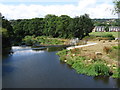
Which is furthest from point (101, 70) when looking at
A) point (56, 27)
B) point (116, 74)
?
point (56, 27)

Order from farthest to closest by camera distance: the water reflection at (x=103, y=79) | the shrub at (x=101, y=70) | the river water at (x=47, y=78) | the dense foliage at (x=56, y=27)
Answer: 1. the dense foliage at (x=56, y=27)
2. the shrub at (x=101, y=70)
3. the water reflection at (x=103, y=79)
4. the river water at (x=47, y=78)

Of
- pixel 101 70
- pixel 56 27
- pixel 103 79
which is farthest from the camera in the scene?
pixel 56 27

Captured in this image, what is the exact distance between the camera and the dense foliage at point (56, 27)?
172 feet

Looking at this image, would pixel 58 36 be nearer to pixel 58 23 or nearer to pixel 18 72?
pixel 58 23

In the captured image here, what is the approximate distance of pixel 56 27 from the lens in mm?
59625

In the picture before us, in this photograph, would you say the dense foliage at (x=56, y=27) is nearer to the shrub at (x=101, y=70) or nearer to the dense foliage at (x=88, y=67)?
the dense foliage at (x=88, y=67)

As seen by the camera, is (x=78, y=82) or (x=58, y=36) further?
(x=58, y=36)

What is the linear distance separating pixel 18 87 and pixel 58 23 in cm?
4615

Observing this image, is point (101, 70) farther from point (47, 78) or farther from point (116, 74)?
point (47, 78)

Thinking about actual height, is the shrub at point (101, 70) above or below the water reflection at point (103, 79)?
above

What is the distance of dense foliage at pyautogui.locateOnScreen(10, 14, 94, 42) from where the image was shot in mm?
52312

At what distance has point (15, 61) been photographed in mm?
24391

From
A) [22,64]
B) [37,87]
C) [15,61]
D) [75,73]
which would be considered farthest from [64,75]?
[15,61]

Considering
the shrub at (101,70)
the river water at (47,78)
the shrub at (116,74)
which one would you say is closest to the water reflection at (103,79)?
the river water at (47,78)
